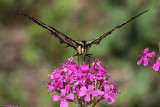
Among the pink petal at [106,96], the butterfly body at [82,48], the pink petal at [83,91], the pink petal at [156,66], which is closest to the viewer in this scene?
the pink petal at [83,91]

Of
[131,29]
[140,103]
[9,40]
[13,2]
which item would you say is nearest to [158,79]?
[140,103]

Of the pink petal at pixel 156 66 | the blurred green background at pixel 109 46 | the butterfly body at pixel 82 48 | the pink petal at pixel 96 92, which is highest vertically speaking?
the blurred green background at pixel 109 46

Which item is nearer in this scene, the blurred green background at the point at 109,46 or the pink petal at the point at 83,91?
the pink petal at the point at 83,91

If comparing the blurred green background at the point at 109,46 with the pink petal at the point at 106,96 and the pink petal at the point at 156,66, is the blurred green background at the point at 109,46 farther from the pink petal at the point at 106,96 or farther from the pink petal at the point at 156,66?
the pink petal at the point at 106,96

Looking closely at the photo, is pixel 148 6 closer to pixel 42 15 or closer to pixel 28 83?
pixel 42 15

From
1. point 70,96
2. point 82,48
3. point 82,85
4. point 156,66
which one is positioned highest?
point 82,48

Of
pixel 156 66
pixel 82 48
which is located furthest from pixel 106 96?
pixel 82 48

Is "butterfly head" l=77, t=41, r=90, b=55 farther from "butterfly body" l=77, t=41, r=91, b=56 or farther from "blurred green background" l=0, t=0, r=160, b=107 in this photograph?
"blurred green background" l=0, t=0, r=160, b=107

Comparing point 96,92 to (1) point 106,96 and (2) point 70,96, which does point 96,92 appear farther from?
(2) point 70,96

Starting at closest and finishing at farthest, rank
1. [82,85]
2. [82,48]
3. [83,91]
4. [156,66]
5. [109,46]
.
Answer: [83,91] < [82,85] < [156,66] < [82,48] < [109,46]

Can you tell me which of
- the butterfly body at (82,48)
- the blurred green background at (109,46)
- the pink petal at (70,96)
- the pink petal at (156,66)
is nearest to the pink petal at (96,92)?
the pink petal at (70,96)
